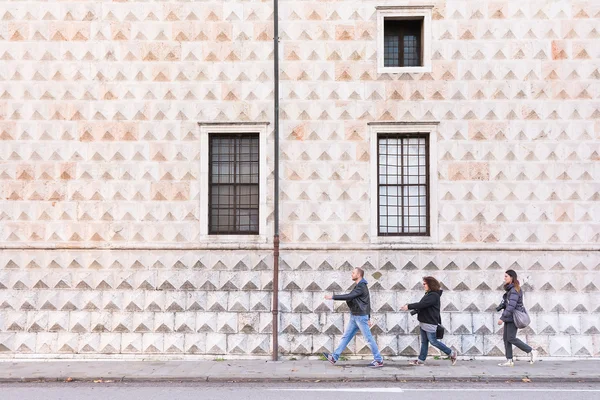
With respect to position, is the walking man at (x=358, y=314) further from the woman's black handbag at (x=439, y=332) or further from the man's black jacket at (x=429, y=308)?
the woman's black handbag at (x=439, y=332)

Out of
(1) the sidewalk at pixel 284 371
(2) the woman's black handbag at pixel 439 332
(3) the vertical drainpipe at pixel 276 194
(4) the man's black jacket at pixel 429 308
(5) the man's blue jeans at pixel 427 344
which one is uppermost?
(3) the vertical drainpipe at pixel 276 194

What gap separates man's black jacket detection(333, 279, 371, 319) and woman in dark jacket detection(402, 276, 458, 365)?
75cm

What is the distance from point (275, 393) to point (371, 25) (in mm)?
8227

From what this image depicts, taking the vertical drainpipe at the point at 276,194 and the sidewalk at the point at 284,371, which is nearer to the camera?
the sidewalk at the point at 284,371

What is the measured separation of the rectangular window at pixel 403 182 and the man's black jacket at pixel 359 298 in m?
1.98

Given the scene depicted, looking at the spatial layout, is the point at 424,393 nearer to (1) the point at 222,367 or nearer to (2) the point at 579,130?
(1) the point at 222,367

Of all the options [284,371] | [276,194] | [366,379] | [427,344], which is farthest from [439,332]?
[276,194]

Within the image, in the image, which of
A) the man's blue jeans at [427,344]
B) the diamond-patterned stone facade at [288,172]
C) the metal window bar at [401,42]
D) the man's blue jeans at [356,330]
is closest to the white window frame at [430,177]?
the diamond-patterned stone facade at [288,172]

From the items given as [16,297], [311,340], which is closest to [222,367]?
[311,340]

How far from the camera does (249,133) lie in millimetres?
15453

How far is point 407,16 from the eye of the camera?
15391 millimetres

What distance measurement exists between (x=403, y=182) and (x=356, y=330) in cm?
350

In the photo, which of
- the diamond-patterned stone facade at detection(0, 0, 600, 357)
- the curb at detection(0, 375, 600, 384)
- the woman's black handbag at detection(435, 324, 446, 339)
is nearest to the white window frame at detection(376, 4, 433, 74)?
the diamond-patterned stone facade at detection(0, 0, 600, 357)

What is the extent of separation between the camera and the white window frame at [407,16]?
15.2 metres
